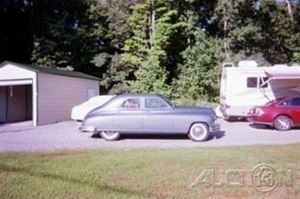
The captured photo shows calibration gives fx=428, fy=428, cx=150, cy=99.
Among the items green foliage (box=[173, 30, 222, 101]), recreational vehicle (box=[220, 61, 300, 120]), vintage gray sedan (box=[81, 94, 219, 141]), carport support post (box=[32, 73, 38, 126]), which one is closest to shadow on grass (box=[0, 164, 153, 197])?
vintage gray sedan (box=[81, 94, 219, 141])

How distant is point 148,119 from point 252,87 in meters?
8.26

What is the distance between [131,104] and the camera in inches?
582

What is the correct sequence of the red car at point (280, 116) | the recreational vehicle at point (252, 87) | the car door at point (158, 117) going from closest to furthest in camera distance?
the car door at point (158, 117) < the red car at point (280, 116) < the recreational vehicle at point (252, 87)

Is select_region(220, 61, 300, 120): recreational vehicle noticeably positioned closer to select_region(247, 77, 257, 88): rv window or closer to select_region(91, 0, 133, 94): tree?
select_region(247, 77, 257, 88): rv window

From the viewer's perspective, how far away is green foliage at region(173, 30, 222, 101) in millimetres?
30875

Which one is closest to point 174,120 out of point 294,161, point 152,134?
point 152,134

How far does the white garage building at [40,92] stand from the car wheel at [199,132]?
902 centimetres

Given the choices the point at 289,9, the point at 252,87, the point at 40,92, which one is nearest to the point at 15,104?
the point at 40,92

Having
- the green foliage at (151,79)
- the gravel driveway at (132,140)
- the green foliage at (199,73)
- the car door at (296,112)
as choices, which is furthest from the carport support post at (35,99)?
the green foliage at (199,73)

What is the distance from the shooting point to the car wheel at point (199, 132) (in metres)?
14.4

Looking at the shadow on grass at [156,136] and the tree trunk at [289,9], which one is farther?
the tree trunk at [289,9]

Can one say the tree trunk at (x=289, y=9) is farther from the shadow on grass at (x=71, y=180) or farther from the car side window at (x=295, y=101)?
the shadow on grass at (x=71, y=180)

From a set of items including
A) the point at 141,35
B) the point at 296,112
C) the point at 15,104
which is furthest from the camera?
the point at 141,35

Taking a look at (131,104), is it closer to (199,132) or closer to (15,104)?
(199,132)
